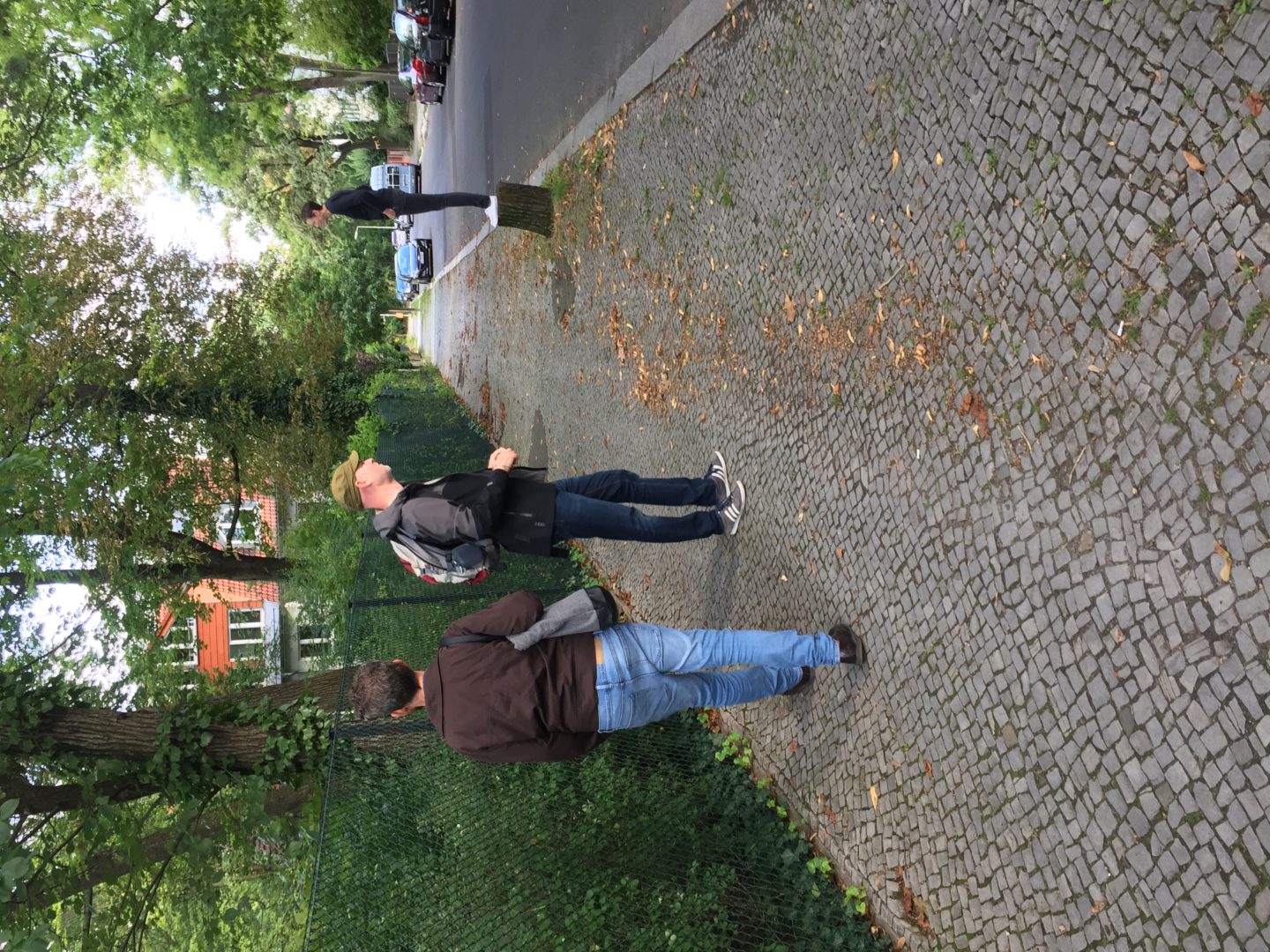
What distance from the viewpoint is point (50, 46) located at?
12555 mm

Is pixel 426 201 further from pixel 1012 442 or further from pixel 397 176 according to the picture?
pixel 397 176

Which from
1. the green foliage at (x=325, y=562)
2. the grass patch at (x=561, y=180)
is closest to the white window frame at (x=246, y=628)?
the green foliage at (x=325, y=562)

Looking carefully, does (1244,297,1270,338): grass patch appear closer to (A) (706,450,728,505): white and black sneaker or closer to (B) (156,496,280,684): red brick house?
(A) (706,450,728,505): white and black sneaker

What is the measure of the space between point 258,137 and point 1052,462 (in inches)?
981

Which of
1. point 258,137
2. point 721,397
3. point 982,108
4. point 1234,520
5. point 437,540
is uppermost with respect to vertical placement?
point 258,137

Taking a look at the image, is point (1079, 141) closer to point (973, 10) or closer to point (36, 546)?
point (973, 10)

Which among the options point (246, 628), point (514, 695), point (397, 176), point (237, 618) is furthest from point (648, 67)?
point (246, 628)

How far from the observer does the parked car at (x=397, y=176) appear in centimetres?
1916

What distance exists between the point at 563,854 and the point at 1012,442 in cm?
380

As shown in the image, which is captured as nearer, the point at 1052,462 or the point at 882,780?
the point at 1052,462

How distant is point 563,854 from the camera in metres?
5.31

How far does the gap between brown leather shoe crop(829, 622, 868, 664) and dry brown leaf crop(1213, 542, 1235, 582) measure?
6.30 ft

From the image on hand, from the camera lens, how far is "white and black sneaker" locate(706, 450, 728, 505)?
19.5 feet

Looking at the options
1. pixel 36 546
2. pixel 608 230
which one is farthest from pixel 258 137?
pixel 608 230
